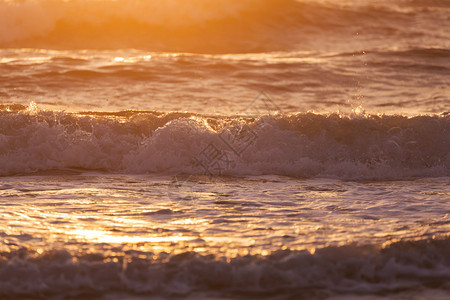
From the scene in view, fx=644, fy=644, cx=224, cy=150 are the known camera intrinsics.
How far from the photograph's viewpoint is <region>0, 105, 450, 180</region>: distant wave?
7.42 m

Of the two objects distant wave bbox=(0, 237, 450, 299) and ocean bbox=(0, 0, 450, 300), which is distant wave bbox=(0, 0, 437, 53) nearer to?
ocean bbox=(0, 0, 450, 300)

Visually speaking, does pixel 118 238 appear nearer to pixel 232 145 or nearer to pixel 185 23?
pixel 232 145

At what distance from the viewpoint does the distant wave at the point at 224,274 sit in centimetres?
373

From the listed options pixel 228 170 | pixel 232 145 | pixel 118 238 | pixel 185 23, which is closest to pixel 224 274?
pixel 118 238

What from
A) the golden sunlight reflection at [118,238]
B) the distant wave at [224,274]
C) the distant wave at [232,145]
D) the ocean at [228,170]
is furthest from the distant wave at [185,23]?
the distant wave at [224,274]

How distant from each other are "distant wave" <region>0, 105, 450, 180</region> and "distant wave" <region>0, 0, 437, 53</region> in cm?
941

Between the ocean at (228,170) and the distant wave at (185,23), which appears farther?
the distant wave at (185,23)

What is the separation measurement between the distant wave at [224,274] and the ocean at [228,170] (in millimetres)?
10

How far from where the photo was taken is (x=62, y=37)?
18719mm

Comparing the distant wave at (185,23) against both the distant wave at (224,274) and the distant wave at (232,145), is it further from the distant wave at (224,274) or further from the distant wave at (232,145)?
the distant wave at (224,274)

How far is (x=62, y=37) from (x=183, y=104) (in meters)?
9.52

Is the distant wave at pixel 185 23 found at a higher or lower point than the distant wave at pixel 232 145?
higher

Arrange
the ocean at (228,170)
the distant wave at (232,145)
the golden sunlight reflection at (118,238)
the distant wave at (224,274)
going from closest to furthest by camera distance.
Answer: the distant wave at (224,274) → the ocean at (228,170) → the golden sunlight reflection at (118,238) → the distant wave at (232,145)

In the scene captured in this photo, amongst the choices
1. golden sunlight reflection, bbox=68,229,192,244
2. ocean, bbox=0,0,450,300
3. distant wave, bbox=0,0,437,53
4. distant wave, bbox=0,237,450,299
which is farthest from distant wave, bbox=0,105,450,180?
distant wave, bbox=0,0,437,53
